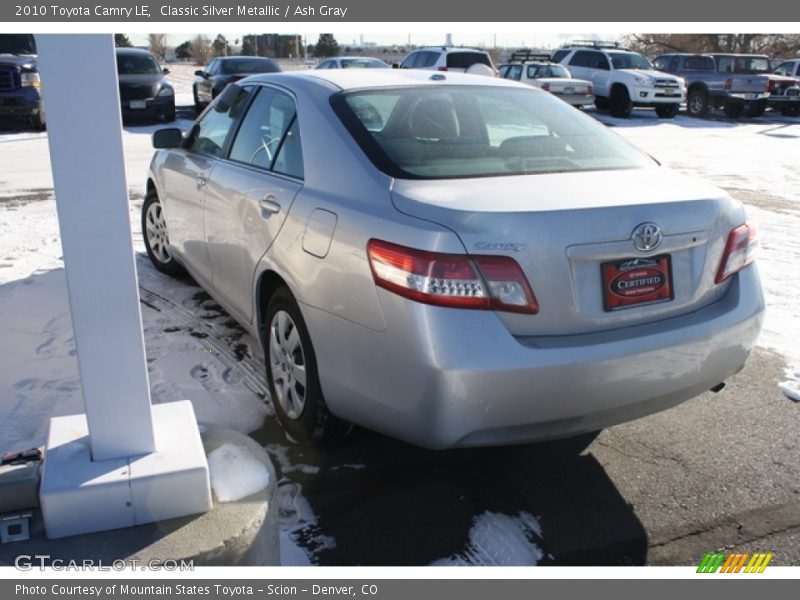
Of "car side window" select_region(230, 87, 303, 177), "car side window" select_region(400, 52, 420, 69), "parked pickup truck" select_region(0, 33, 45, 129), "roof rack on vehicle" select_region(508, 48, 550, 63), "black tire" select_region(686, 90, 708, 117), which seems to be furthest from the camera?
"roof rack on vehicle" select_region(508, 48, 550, 63)

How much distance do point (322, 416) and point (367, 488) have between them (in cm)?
36

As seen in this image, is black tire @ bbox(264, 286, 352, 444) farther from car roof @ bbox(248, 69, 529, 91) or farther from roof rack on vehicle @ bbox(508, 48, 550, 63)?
roof rack on vehicle @ bbox(508, 48, 550, 63)

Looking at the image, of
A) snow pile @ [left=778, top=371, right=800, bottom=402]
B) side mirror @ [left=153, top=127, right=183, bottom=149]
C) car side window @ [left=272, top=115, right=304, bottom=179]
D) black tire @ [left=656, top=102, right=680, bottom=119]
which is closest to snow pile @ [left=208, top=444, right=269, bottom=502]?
car side window @ [left=272, top=115, right=304, bottom=179]

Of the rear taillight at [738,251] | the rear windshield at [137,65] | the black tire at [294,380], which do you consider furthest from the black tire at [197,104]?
the rear taillight at [738,251]

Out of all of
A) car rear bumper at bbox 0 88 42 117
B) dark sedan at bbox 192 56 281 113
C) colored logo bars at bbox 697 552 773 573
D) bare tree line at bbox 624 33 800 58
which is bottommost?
colored logo bars at bbox 697 552 773 573

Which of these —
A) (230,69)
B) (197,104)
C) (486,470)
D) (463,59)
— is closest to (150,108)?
(230,69)

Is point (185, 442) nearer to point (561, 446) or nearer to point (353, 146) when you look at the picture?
point (353, 146)

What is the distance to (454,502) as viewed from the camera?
3082mm

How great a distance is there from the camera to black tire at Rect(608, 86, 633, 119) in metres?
22.0

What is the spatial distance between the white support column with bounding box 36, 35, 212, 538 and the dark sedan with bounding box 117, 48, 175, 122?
15122 mm

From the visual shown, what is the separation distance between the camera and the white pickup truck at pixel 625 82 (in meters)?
21.7

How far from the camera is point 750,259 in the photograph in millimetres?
3234

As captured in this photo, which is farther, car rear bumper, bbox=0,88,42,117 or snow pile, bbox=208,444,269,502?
car rear bumper, bbox=0,88,42,117

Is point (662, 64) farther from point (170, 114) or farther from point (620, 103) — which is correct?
point (170, 114)
